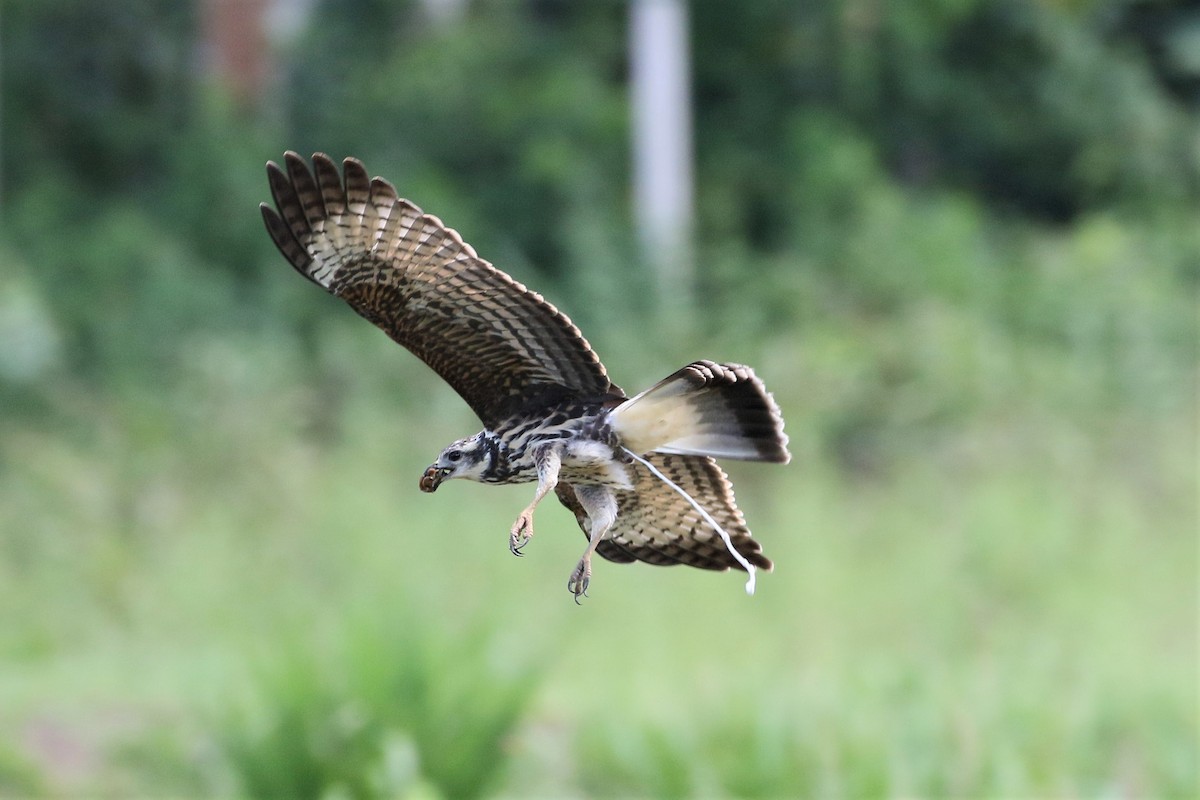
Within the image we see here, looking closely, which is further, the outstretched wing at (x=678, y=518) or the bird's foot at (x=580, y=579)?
the outstretched wing at (x=678, y=518)

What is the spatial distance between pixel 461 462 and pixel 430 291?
413 millimetres

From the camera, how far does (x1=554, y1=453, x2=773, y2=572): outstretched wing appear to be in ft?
9.59

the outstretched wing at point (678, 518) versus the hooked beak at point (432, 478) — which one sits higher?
the outstretched wing at point (678, 518)

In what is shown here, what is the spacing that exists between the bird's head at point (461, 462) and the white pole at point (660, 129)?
1056 centimetres

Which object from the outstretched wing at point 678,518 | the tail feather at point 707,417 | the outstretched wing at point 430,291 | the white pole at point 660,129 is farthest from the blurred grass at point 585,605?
the tail feather at point 707,417

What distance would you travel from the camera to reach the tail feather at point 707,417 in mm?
2488

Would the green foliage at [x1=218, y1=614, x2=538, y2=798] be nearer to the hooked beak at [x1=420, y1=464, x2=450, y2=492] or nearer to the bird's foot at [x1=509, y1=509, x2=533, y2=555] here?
the hooked beak at [x1=420, y1=464, x2=450, y2=492]

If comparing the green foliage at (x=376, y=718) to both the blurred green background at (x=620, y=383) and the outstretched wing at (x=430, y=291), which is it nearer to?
the blurred green background at (x=620, y=383)

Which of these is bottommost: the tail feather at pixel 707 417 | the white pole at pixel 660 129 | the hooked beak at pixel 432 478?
the hooked beak at pixel 432 478

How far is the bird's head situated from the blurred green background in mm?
3921

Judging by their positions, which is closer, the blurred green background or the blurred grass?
the blurred grass

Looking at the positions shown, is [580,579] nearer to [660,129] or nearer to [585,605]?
[585,605]

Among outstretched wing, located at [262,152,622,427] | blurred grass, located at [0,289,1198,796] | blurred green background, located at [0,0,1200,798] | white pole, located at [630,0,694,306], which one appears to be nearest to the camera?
outstretched wing, located at [262,152,622,427]

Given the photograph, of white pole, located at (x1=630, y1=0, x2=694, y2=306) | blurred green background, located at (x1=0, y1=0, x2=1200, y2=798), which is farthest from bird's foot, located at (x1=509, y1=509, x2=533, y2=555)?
white pole, located at (x1=630, y1=0, x2=694, y2=306)
